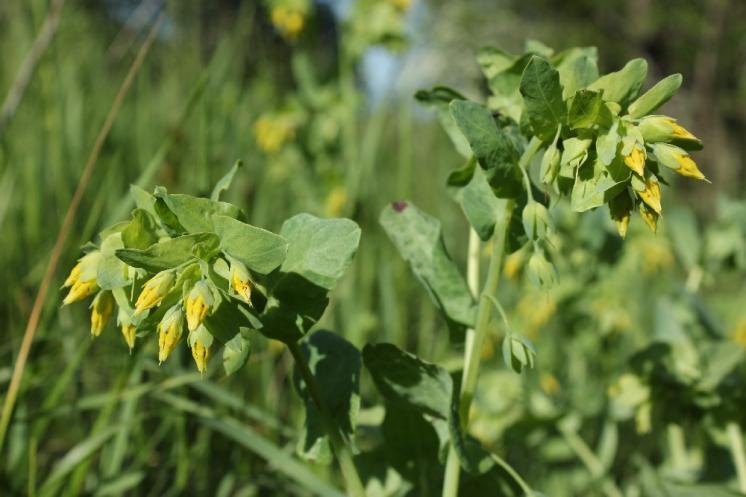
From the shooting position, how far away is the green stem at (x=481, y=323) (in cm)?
86

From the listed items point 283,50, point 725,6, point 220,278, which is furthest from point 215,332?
point 725,6

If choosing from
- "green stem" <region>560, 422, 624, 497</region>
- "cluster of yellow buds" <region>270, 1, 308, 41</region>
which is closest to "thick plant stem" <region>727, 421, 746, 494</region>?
"green stem" <region>560, 422, 624, 497</region>

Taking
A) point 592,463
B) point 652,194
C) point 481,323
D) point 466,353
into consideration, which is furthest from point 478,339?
point 592,463

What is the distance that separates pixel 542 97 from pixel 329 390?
42 centimetres

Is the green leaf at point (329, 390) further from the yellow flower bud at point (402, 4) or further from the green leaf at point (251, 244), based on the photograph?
the yellow flower bud at point (402, 4)

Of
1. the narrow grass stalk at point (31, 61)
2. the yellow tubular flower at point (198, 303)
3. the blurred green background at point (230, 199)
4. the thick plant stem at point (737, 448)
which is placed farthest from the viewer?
the narrow grass stalk at point (31, 61)

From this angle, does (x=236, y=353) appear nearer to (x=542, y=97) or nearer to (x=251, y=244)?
(x=251, y=244)

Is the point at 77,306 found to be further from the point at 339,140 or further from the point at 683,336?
the point at 683,336

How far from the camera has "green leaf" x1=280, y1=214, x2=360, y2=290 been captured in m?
0.80

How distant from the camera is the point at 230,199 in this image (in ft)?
7.97

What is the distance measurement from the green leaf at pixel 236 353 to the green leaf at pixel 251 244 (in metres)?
0.07

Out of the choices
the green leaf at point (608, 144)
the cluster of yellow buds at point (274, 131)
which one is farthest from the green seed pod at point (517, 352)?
the cluster of yellow buds at point (274, 131)

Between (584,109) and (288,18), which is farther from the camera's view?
(288,18)

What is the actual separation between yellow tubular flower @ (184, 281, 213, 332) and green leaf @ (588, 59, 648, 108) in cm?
43
